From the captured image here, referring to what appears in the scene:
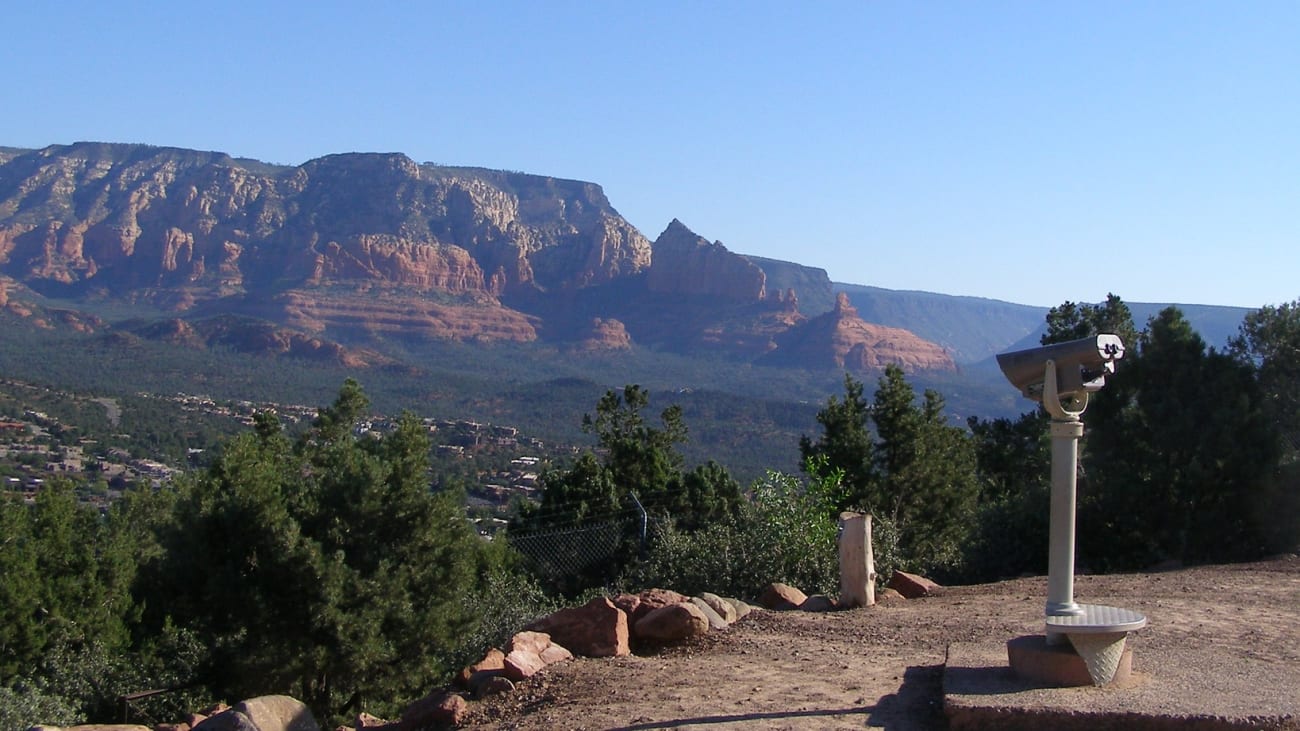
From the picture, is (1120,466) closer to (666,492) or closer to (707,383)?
(666,492)

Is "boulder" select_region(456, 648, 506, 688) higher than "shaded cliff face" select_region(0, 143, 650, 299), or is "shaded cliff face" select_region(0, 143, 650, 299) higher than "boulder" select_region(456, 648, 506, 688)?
"shaded cliff face" select_region(0, 143, 650, 299)

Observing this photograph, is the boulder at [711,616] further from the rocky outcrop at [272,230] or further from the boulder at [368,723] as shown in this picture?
the rocky outcrop at [272,230]

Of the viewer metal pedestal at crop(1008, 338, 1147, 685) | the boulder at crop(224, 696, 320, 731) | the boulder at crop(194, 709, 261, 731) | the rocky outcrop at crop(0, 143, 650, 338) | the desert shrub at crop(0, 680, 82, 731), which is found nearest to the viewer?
the viewer metal pedestal at crop(1008, 338, 1147, 685)

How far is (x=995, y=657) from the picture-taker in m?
7.85

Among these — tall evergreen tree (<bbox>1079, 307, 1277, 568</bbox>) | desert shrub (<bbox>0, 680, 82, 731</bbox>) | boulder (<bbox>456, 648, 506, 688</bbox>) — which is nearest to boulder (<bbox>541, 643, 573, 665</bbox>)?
boulder (<bbox>456, 648, 506, 688</bbox>)

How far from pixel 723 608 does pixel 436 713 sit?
319 cm

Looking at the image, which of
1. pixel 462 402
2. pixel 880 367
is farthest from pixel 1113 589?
pixel 880 367

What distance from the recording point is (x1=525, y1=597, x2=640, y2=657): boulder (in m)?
9.48

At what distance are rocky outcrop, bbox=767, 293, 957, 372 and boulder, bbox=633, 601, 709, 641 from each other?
5219 inches

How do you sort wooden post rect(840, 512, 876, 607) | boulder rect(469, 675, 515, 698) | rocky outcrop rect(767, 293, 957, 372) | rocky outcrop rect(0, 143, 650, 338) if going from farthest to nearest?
1. rocky outcrop rect(0, 143, 650, 338)
2. rocky outcrop rect(767, 293, 957, 372)
3. wooden post rect(840, 512, 876, 607)
4. boulder rect(469, 675, 515, 698)

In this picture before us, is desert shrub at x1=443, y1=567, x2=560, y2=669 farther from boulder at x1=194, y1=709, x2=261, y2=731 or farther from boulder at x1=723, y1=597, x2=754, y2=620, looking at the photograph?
boulder at x1=194, y1=709, x2=261, y2=731

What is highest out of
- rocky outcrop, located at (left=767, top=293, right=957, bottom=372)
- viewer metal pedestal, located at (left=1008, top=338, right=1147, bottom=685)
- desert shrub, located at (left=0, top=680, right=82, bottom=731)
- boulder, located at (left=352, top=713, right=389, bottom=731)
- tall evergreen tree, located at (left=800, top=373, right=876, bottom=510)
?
viewer metal pedestal, located at (left=1008, top=338, right=1147, bottom=685)

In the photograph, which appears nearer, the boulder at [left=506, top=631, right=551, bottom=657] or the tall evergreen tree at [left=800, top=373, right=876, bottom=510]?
the boulder at [left=506, top=631, right=551, bottom=657]

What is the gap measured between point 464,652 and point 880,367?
135247mm
